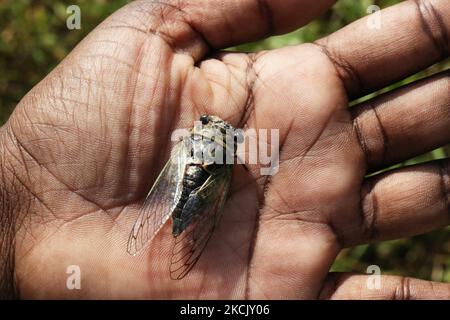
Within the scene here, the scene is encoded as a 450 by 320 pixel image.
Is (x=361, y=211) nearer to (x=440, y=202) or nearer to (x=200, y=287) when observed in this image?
(x=440, y=202)

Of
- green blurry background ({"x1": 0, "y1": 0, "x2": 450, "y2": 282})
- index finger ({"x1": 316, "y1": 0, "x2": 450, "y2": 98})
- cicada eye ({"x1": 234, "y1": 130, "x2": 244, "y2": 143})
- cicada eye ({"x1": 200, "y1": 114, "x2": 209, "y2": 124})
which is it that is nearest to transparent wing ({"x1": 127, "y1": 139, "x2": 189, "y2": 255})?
cicada eye ({"x1": 200, "y1": 114, "x2": 209, "y2": 124})

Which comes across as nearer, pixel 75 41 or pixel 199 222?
pixel 199 222

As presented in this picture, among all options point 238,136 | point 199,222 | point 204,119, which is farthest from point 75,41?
point 199,222

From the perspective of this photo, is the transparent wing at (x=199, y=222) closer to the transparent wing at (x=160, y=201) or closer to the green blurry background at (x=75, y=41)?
the transparent wing at (x=160, y=201)

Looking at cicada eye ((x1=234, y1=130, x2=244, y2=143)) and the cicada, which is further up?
cicada eye ((x1=234, y1=130, x2=244, y2=143))

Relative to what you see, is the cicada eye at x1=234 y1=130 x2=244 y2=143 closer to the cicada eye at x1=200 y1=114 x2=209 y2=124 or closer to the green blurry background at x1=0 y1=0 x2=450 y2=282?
the cicada eye at x1=200 y1=114 x2=209 y2=124

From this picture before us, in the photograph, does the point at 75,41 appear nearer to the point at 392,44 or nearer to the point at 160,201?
the point at 160,201
